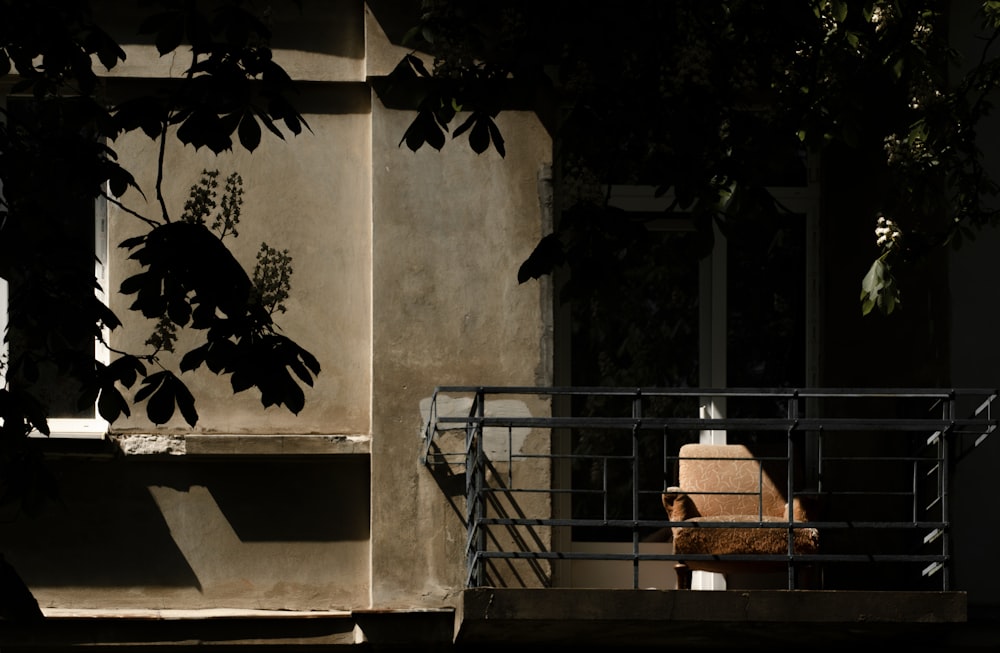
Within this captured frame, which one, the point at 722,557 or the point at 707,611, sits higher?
the point at 722,557

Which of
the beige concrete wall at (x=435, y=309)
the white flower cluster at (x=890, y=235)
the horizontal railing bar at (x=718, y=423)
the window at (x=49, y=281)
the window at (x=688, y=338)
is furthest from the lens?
the window at (x=688, y=338)

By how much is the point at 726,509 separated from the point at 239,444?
2.51 metres

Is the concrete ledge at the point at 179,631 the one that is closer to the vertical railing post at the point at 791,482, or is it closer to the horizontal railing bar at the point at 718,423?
the horizontal railing bar at the point at 718,423

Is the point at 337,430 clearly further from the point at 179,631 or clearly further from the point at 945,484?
the point at 945,484

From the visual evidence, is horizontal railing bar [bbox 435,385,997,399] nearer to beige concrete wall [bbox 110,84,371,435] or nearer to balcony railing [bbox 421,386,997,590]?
balcony railing [bbox 421,386,997,590]

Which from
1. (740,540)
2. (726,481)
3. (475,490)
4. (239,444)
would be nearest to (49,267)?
(239,444)

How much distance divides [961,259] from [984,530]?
1.45 m

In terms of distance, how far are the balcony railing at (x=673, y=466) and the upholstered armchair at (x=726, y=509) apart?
0.12 metres

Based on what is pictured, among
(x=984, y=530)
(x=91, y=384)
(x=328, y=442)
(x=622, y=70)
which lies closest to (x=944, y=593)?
(x=984, y=530)

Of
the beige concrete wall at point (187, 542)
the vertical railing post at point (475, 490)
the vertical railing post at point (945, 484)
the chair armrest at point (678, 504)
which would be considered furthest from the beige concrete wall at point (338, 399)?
the vertical railing post at point (945, 484)

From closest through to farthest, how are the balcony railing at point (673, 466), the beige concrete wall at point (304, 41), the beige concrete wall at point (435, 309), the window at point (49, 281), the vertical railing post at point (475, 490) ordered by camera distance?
the window at point (49, 281) → the balcony railing at point (673, 466) → the vertical railing post at point (475, 490) → the beige concrete wall at point (435, 309) → the beige concrete wall at point (304, 41)

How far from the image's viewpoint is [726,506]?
8.86 metres

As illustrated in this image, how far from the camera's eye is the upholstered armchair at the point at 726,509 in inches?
329

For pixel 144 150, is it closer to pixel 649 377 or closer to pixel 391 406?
pixel 391 406
